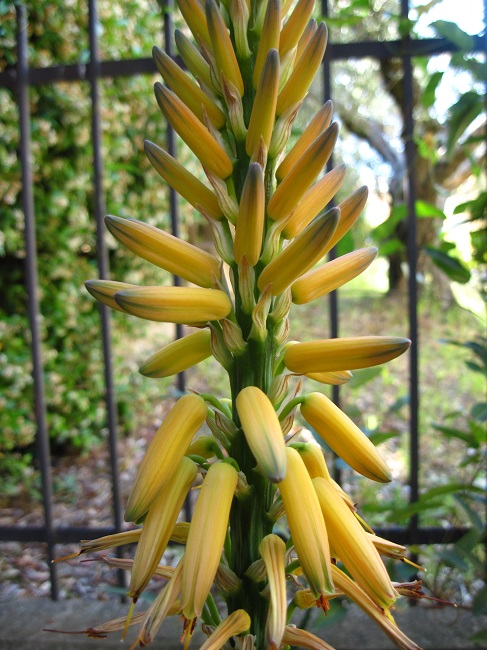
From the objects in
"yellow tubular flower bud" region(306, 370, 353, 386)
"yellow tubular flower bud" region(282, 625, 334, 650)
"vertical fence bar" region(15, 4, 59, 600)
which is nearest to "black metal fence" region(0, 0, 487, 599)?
"vertical fence bar" region(15, 4, 59, 600)

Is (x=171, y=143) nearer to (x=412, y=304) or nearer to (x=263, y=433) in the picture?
(x=412, y=304)

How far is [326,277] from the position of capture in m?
0.69

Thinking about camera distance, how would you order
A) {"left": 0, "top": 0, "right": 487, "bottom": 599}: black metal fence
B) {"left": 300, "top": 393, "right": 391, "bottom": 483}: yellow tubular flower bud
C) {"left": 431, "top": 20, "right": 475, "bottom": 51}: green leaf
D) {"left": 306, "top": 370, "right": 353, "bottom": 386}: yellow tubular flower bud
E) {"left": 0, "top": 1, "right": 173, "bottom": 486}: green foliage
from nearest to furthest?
{"left": 300, "top": 393, "right": 391, "bottom": 483}: yellow tubular flower bud < {"left": 306, "top": 370, "right": 353, "bottom": 386}: yellow tubular flower bud < {"left": 431, "top": 20, "right": 475, "bottom": 51}: green leaf < {"left": 0, "top": 0, "right": 487, "bottom": 599}: black metal fence < {"left": 0, "top": 1, "right": 173, "bottom": 486}: green foliage

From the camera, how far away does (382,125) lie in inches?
218

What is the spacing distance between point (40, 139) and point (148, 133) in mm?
816

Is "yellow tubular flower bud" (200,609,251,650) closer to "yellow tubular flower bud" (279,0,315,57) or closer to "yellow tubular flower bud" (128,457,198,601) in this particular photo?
"yellow tubular flower bud" (128,457,198,601)

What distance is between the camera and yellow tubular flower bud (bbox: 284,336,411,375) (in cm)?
60

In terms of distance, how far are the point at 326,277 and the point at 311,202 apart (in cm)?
10

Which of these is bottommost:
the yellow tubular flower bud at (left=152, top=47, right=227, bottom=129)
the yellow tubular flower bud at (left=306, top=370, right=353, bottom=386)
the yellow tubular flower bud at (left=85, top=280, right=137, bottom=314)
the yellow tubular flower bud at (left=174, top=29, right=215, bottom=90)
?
the yellow tubular flower bud at (left=306, top=370, right=353, bottom=386)

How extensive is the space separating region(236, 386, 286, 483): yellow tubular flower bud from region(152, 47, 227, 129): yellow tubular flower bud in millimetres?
375

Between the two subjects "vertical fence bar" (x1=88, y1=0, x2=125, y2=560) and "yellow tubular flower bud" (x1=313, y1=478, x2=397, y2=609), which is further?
"vertical fence bar" (x1=88, y1=0, x2=125, y2=560)

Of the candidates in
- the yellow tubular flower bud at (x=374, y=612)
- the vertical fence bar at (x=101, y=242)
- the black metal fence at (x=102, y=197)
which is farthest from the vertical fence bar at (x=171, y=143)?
the yellow tubular flower bud at (x=374, y=612)

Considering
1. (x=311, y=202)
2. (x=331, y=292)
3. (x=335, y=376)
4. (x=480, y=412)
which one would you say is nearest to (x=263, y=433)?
(x=335, y=376)

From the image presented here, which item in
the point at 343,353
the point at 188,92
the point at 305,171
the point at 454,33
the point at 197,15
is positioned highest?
the point at 454,33
